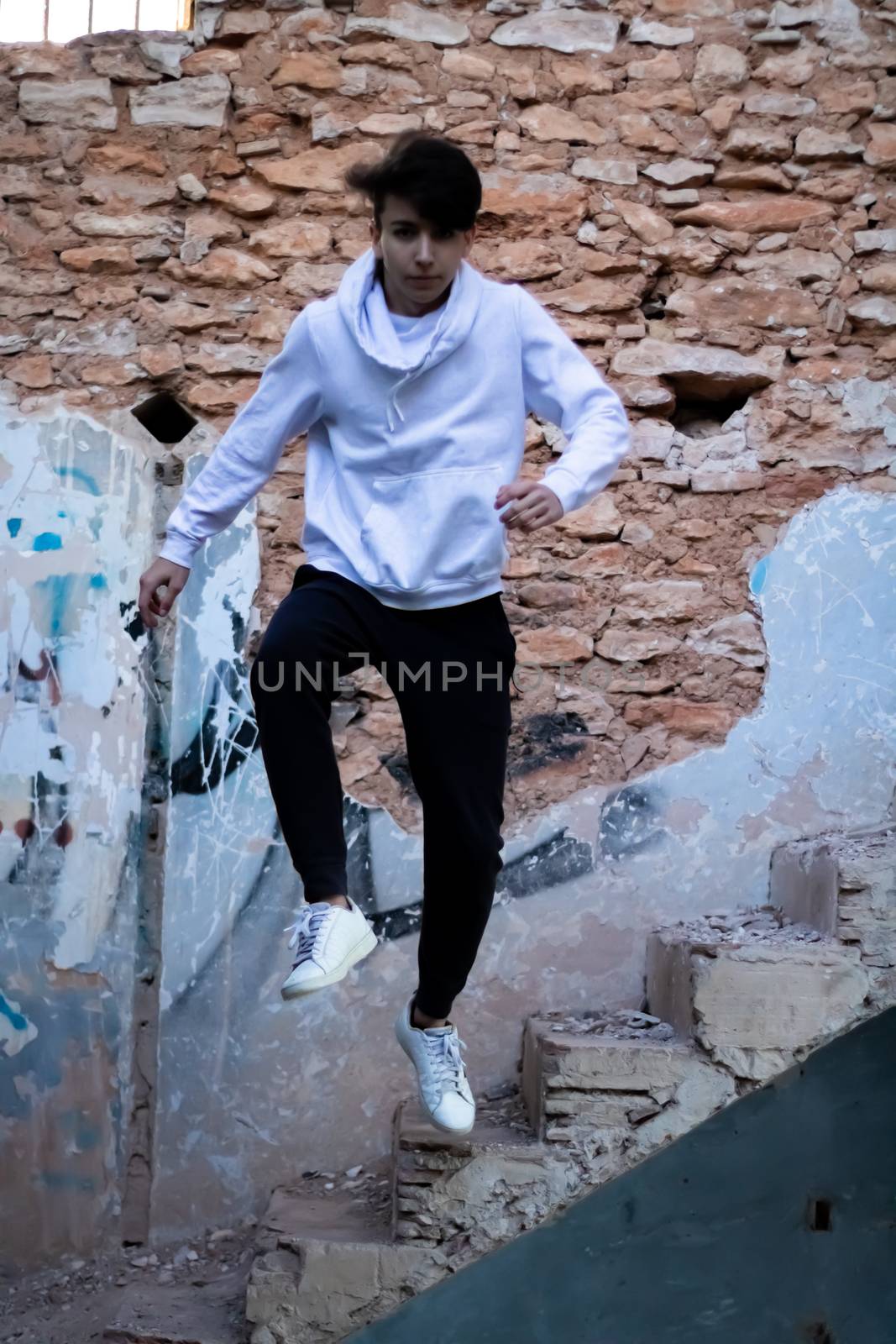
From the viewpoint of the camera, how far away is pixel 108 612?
3.77m

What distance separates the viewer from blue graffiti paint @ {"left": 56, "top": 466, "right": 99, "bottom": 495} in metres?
3.81

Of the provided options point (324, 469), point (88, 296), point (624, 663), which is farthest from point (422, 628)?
point (88, 296)

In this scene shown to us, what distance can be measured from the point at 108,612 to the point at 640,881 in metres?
1.66

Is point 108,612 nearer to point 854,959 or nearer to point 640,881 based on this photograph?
point 640,881

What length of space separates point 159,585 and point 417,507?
54cm

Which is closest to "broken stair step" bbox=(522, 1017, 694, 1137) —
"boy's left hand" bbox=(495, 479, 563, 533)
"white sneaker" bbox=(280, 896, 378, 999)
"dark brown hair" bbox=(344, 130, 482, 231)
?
"white sneaker" bbox=(280, 896, 378, 999)

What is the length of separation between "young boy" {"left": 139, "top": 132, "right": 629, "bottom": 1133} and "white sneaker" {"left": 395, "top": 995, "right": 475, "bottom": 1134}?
0.65 ft

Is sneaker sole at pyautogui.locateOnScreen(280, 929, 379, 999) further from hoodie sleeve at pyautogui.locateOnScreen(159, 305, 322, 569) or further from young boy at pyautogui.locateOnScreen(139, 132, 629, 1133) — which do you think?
hoodie sleeve at pyautogui.locateOnScreen(159, 305, 322, 569)

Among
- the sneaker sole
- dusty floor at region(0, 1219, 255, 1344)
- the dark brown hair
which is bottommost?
dusty floor at region(0, 1219, 255, 1344)

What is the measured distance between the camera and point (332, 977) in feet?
7.68

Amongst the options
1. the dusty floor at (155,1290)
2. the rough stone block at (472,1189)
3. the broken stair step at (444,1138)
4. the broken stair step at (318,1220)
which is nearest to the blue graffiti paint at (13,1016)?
the dusty floor at (155,1290)

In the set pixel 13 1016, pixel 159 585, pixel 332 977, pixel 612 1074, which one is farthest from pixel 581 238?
pixel 13 1016

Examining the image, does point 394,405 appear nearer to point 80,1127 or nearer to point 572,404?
point 572,404

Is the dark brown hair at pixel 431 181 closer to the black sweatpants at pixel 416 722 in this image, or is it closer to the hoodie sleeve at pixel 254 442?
the hoodie sleeve at pixel 254 442
